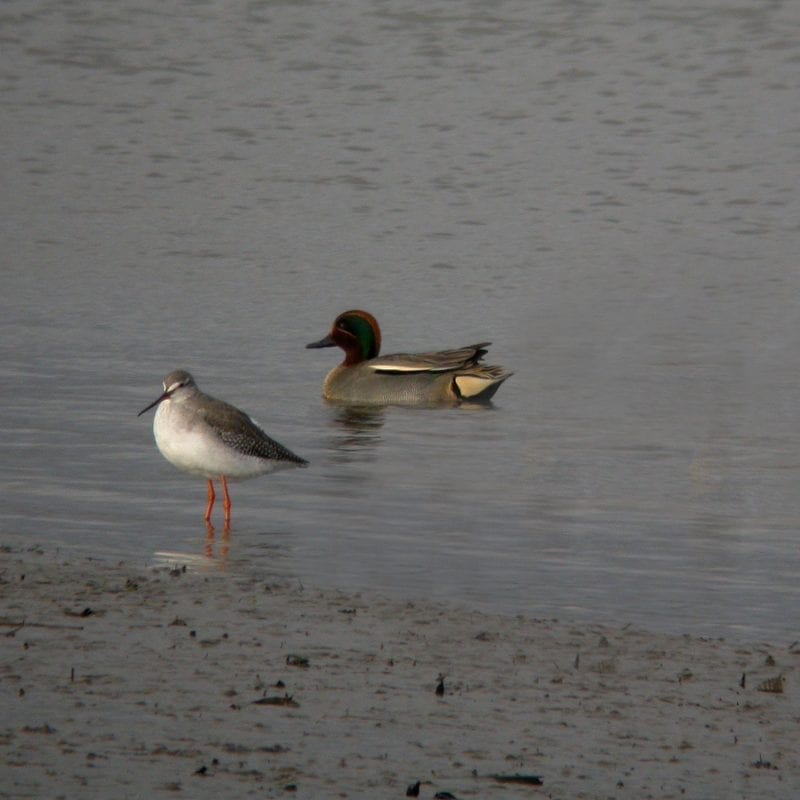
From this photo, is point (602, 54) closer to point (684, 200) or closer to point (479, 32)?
point (479, 32)

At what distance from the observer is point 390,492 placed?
36.8 ft

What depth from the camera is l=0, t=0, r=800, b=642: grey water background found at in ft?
32.1

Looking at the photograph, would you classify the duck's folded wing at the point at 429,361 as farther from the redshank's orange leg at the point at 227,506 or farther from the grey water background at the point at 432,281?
the redshank's orange leg at the point at 227,506

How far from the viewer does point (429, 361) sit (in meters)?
16.0

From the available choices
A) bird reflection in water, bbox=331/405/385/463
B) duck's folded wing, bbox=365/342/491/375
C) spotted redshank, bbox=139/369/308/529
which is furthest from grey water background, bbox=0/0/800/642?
duck's folded wing, bbox=365/342/491/375

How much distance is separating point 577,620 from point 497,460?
464 cm

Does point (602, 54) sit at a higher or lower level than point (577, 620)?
higher

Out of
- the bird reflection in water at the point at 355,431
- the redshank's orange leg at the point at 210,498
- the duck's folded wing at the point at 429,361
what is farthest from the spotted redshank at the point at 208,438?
the duck's folded wing at the point at 429,361

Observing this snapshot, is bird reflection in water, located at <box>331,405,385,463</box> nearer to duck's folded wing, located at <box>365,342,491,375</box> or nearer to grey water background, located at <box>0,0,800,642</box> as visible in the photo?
grey water background, located at <box>0,0,800,642</box>

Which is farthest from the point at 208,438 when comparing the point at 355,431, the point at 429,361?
the point at 429,361

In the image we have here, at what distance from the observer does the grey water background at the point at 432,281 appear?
32.1 feet

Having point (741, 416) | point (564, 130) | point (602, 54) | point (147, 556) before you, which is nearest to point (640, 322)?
point (741, 416)

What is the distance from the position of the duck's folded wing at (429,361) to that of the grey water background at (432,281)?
528 mm

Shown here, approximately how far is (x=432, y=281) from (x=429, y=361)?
16.1 ft
